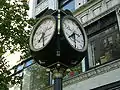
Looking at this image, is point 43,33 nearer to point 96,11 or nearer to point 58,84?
point 58,84

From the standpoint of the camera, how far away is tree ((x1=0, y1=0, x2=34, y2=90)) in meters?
11.2

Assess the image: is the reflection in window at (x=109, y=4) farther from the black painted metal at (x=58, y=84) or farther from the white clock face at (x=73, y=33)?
the black painted metal at (x=58, y=84)

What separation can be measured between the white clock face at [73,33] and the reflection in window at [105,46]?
8.44 metres

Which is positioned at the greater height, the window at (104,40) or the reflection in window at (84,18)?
the reflection in window at (84,18)

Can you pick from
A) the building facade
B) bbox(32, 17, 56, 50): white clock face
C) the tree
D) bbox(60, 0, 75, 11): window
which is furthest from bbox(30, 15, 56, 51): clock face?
bbox(60, 0, 75, 11): window

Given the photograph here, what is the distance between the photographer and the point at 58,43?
3.52 meters

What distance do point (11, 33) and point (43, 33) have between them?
7.75 metres

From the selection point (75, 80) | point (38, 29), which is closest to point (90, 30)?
point (75, 80)

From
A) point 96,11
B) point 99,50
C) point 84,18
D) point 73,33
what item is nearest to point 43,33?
point 73,33

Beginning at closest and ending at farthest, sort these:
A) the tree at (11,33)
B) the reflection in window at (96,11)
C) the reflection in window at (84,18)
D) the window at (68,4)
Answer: the tree at (11,33), the reflection in window at (96,11), the reflection in window at (84,18), the window at (68,4)

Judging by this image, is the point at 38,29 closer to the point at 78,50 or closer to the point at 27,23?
the point at 78,50

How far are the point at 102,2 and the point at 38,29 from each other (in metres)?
10.5

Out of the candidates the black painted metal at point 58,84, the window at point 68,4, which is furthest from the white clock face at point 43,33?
the window at point 68,4

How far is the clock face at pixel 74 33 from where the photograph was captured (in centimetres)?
372
